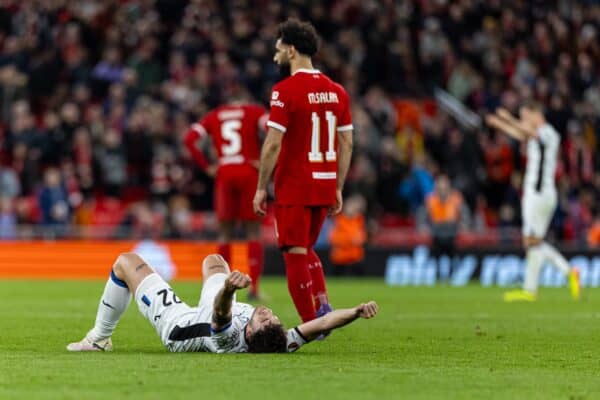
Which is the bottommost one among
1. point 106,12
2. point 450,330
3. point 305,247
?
point 450,330

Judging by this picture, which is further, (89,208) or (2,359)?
(89,208)

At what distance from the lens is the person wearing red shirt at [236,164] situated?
16.8 meters

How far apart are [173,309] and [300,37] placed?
9.06 ft

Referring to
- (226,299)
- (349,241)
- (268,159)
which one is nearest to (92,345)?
(226,299)

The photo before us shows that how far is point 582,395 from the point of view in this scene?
24.1 feet

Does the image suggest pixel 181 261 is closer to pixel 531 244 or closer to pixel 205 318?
pixel 531 244

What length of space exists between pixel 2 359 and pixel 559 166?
18.6m

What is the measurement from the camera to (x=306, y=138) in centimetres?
1081

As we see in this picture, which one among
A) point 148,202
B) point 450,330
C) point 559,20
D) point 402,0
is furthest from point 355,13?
point 450,330

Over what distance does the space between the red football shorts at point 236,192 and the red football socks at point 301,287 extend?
613 centimetres

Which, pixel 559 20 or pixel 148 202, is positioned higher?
pixel 559 20

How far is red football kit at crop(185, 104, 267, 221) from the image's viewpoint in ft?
55.2

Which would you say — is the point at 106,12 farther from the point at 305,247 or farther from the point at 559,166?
the point at 305,247

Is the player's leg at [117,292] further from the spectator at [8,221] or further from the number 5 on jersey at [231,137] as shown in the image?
the spectator at [8,221]
